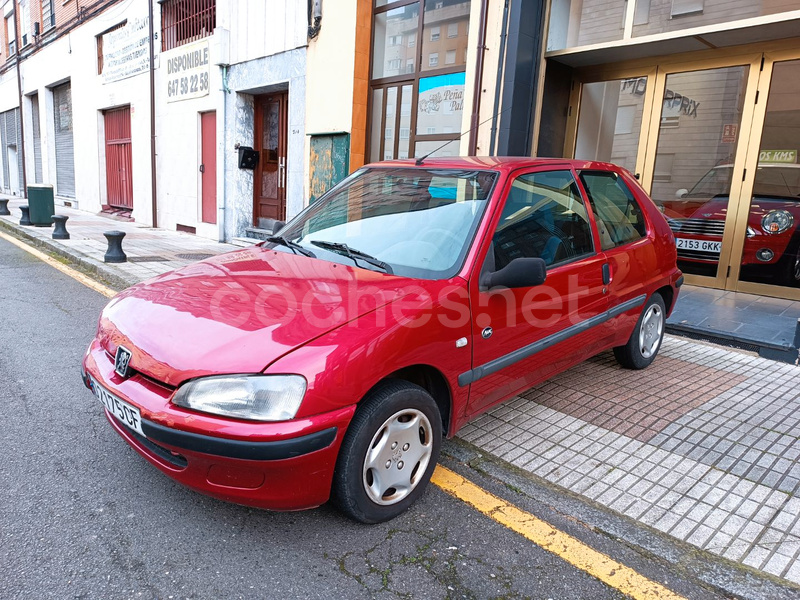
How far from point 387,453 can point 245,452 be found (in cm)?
65

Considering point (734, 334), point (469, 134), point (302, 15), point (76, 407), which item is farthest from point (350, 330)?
point (302, 15)

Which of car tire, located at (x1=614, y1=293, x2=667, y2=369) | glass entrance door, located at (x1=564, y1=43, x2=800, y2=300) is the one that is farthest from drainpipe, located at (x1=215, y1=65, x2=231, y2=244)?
car tire, located at (x1=614, y1=293, x2=667, y2=369)

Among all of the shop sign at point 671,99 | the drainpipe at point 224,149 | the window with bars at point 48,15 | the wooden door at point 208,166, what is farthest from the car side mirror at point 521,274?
the window with bars at point 48,15

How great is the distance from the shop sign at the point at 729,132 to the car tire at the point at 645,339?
3.34 metres

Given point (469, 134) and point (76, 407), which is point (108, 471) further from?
point (469, 134)

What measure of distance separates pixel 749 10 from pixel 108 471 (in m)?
7.19

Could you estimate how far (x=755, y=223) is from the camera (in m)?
6.77

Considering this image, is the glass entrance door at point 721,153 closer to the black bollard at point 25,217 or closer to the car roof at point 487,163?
the car roof at point 487,163

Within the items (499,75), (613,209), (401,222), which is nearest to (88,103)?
Answer: (499,75)

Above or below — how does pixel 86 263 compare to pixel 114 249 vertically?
below

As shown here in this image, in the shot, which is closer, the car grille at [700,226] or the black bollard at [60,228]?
the car grille at [700,226]

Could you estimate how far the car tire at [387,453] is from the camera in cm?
234

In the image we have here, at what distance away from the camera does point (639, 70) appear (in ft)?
24.2

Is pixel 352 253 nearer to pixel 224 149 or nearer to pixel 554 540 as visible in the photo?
pixel 554 540
